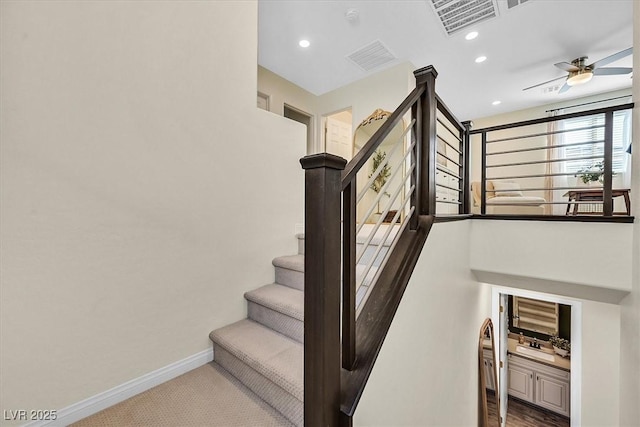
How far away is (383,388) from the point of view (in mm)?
1092

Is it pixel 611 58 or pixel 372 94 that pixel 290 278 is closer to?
pixel 372 94

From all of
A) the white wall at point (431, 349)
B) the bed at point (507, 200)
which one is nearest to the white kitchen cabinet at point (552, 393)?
the bed at point (507, 200)

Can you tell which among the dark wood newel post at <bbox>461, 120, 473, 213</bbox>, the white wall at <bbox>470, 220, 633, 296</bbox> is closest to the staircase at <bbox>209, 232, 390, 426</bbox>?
the dark wood newel post at <bbox>461, 120, 473, 213</bbox>

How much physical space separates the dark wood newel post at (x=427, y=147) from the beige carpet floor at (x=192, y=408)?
4.57 feet

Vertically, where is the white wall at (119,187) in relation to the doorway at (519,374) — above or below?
above

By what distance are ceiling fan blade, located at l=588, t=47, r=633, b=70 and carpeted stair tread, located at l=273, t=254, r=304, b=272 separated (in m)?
4.49

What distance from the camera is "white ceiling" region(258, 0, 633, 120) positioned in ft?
9.08

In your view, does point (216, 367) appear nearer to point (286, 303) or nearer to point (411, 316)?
point (286, 303)

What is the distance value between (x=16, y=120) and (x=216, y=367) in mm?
1627

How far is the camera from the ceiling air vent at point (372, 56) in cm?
339

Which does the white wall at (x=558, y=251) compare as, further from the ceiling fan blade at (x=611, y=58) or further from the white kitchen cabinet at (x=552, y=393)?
the white kitchen cabinet at (x=552, y=393)

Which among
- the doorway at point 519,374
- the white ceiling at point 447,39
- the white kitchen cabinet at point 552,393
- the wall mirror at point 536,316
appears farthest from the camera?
the wall mirror at point 536,316

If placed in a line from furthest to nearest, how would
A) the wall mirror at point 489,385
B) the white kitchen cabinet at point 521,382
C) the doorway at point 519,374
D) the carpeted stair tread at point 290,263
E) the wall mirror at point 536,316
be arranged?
the wall mirror at point 536,316 < the white kitchen cabinet at point 521,382 < the doorway at point 519,374 < the wall mirror at point 489,385 < the carpeted stair tread at point 290,263

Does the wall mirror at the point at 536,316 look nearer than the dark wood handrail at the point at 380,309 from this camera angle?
No
